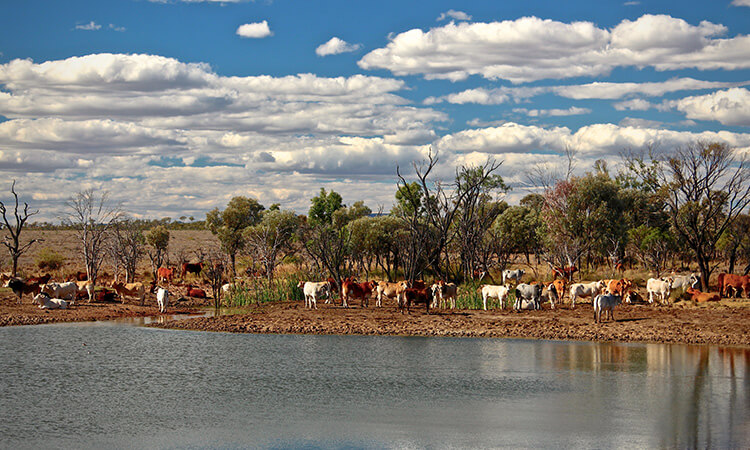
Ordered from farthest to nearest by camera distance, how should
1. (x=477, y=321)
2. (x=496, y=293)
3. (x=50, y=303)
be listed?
(x=50, y=303) → (x=496, y=293) → (x=477, y=321)

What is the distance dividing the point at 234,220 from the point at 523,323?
40076 millimetres

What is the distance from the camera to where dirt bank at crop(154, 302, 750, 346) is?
26.0 meters

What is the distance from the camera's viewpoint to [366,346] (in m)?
24.9

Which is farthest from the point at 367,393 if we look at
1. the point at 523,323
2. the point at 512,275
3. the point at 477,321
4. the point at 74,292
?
the point at 512,275

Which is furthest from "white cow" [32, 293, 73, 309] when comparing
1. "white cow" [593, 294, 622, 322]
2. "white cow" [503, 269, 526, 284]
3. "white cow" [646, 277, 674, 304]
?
"white cow" [646, 277, 674, 304]

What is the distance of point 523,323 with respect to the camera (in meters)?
28.6

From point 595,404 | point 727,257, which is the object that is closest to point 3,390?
point 595,404

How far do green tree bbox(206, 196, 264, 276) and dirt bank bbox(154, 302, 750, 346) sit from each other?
30.6m

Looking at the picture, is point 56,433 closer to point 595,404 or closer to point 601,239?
point 595,404

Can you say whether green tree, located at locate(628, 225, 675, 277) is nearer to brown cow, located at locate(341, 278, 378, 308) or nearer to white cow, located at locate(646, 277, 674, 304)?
white cow, located at locate(646, 277, 674, 304)

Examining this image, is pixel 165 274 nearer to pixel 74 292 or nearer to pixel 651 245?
pixel 74 292

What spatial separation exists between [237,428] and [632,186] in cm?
6865

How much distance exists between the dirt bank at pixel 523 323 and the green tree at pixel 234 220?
30627 mm

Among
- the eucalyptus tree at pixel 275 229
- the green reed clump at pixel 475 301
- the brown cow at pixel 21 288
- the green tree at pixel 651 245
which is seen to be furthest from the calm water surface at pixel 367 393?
the eucalyptus tree at pixel 275 229
